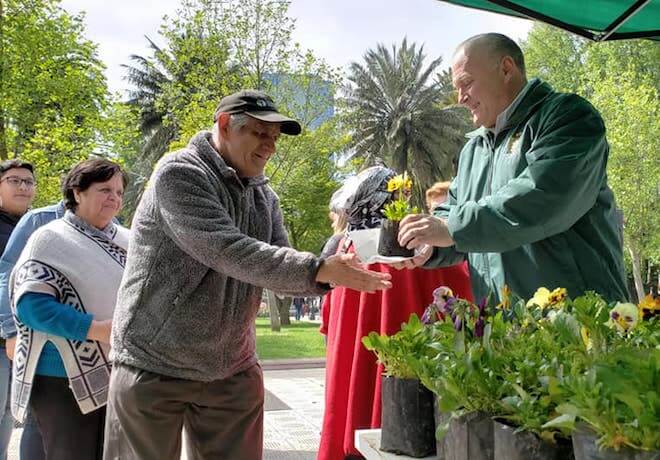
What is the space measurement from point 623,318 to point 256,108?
4.75 feet

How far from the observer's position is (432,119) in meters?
35.9

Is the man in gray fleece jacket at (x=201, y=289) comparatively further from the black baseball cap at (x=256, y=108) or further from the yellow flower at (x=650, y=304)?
the yellow flower at (x=650, y=304)

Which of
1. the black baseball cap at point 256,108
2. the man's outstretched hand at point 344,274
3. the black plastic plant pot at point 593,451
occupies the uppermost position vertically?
the black baseball cap at point 256,108

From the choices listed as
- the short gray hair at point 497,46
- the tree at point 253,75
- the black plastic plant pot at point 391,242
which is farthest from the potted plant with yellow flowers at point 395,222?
the tree at point 253,75

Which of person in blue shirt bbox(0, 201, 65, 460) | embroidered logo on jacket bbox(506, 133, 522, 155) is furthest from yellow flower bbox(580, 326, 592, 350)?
person in blue shirt bbox(0, 201, 65, 460)

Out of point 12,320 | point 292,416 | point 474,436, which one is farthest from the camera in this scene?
point 292,416

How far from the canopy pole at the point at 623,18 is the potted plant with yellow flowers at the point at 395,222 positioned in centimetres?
131

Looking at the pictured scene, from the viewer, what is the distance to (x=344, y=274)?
7.07 feet

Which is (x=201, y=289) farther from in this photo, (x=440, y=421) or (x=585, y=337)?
(x=585, y=337)

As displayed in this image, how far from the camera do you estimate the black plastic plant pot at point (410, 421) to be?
1583 millimetres

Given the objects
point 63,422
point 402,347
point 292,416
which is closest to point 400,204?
point 402,347

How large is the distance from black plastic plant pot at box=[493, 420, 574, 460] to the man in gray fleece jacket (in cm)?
107

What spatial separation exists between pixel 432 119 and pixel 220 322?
1361 inches

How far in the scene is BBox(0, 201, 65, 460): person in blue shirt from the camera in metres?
3.06
